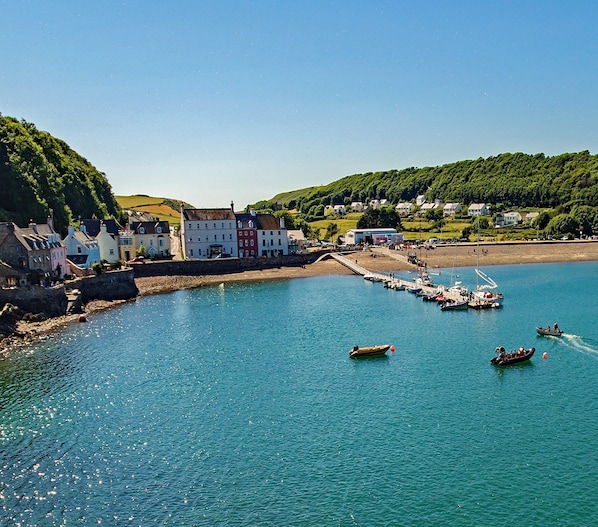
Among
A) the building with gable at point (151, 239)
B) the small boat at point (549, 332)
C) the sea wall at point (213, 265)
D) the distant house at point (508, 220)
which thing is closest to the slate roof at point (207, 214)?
the building with gable at point (151, 239)

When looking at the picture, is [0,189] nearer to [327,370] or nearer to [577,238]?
[327,370]

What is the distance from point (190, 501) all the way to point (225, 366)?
2032cm

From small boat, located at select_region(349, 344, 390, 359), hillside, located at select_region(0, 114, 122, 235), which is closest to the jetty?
small boat, located at select_region(349, 344, 390, 359)

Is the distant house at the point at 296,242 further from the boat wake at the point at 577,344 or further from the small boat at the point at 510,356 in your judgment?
the small boat at the point at 510,356

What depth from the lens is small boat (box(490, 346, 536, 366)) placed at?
145 feet

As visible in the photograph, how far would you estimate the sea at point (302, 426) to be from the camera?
2512 centimetres

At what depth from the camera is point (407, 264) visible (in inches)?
4215

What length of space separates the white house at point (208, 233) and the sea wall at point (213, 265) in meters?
4.97

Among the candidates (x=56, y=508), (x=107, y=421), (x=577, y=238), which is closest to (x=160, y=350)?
(x=107, y=421)

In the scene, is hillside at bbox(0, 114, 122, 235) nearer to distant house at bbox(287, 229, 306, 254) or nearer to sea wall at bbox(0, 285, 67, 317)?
sea wall at bbox(0, 285, 67, 317)

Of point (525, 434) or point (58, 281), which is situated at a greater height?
point (58, 281)

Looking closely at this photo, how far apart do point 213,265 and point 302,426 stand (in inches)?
2769

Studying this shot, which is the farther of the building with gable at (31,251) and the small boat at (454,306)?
the small boat at (454,306)

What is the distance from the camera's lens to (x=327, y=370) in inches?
1737
